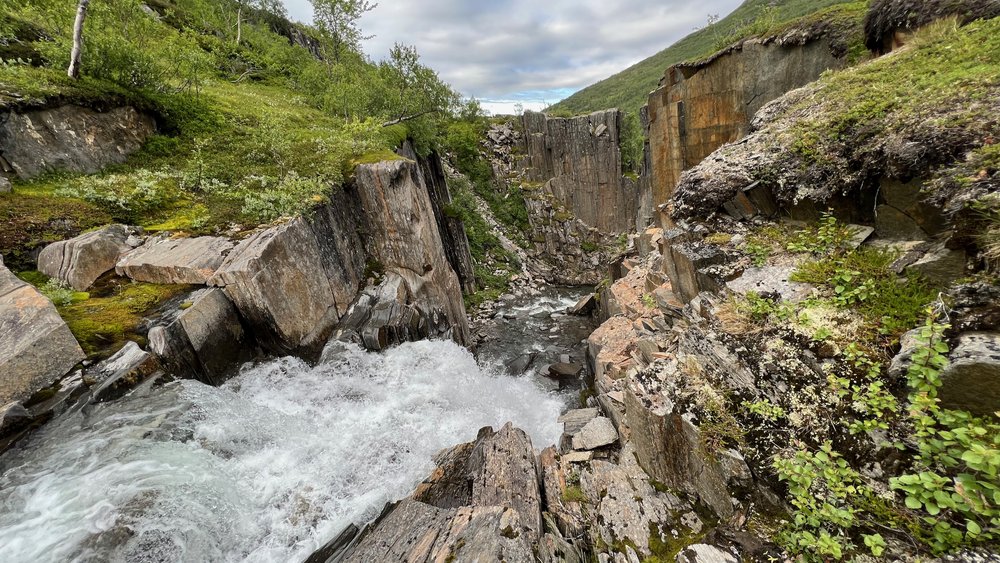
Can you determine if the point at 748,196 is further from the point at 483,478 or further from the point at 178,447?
the point at 178,447

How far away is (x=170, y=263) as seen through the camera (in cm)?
932

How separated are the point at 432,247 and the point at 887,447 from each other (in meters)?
16.2

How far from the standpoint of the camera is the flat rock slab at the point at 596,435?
7.61 metres

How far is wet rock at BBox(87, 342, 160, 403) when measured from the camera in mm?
A: 6668

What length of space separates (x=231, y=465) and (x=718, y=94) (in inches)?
749

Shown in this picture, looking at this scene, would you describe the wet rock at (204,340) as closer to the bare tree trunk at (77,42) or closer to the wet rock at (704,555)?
the bare tree trunk at (77,42)

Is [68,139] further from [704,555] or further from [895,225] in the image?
[895,225]

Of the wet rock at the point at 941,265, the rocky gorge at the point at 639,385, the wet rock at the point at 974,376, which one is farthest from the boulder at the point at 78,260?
the wet rock at the point at 941,265

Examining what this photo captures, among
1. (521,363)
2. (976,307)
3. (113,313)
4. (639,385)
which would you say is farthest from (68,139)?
(976,307)

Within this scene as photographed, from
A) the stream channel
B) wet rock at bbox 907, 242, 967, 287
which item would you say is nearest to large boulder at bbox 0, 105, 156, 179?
the stream channel

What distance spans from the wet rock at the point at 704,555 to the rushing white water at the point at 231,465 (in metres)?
5.47

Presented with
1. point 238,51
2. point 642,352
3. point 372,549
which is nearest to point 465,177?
point 238,51

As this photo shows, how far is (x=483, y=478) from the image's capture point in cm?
721

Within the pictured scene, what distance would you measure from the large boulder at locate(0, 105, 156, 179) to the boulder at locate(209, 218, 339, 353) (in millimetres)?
6448
